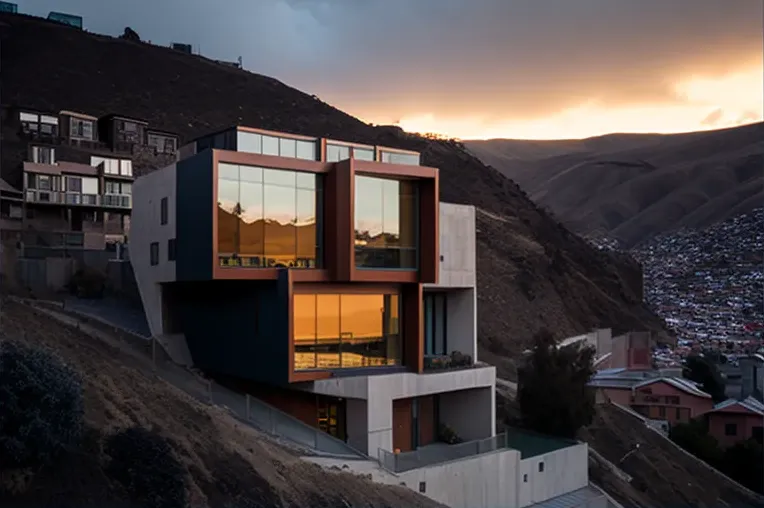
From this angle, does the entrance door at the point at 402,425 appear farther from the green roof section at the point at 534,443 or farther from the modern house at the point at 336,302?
the green roof section at the point at 534,443

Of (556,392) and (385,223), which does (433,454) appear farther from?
(556,392)

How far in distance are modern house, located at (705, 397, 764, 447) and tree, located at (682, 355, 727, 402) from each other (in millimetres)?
7262

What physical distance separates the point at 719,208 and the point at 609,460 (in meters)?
135

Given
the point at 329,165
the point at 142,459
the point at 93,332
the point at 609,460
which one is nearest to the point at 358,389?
the point at 329,165

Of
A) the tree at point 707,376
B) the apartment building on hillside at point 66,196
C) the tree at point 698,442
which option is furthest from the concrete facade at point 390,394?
the tree at point 707,376

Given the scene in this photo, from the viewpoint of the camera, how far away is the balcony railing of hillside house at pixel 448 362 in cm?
2384

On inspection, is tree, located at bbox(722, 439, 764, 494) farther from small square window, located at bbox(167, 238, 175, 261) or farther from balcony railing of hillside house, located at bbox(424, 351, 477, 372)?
small square window, located at bbox(167, 238, 175, 261)

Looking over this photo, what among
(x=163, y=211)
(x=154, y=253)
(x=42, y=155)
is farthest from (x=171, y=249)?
(x=42, y=155)

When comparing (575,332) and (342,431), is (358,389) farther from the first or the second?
(575,332)

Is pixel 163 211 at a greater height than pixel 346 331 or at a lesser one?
greater

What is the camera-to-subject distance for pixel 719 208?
154125 mm

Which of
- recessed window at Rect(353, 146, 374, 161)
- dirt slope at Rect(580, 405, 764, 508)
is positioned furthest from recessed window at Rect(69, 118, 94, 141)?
dirt slope at Rect(580, 405, 764, 508)

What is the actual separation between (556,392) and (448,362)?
5.02 m

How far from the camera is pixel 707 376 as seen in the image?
52.2 meters
